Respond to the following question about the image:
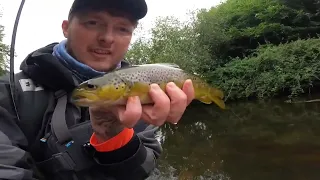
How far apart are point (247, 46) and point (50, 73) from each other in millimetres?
33371

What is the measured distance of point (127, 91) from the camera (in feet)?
6.52

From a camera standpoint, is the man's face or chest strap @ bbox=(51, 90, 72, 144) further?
the man's face

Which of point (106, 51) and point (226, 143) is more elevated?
point (106, 51)

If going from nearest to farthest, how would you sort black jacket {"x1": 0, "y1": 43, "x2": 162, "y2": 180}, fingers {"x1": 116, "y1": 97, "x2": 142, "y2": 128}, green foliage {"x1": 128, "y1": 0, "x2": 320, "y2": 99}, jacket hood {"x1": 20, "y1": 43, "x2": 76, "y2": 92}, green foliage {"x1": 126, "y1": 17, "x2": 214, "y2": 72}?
1. fingers {"x1": 116, "y1": 97, "x2": 142, "y2": 128}
2. black jacket {"x1": 0, "y1": 43, "x2": 162, "y2": 180}
3. jacket hood {"x1": 20, "y1": 43, "x2": 76, "y2": 92}
4. green foliage {"x1": 128, "y1": 0, "x2": 320, "y2": 99}
5. green foliage {"x1": 126, "y1": 17, "x2": 214, "y2": 72}

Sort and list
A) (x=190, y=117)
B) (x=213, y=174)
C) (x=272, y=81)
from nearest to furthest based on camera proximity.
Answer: (x=213, y=174) → (x=190, y=117) → (x=272, y=81)

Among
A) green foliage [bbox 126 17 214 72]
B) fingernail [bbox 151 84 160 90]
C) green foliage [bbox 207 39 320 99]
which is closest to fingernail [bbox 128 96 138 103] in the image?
fingernail [bbox 151 84 160 90]

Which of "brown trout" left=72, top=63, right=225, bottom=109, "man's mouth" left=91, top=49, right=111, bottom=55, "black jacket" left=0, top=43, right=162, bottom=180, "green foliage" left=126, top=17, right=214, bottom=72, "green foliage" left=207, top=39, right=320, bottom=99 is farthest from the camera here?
"green foliage" left=126, top=17, right=214, bottom=72

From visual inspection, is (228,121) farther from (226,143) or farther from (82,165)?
(82,165)

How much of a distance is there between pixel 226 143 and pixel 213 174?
154 inches

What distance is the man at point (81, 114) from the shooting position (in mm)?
1925

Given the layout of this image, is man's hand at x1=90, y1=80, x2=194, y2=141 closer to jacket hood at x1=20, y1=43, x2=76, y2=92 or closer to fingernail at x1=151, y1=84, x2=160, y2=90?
fingernail at x1=151, y1=84, x2=160, y2=90

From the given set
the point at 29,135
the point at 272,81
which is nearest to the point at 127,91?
the point at 29,135

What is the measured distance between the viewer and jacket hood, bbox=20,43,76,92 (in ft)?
7.46

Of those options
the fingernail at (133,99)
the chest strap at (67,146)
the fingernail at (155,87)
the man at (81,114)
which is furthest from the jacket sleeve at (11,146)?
the fingernail at (155,87)
